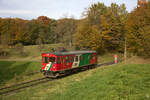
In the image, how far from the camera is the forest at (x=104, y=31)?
29328 millimetres

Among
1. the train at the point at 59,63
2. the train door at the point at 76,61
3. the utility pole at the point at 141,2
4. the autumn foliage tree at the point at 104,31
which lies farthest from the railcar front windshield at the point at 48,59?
the utility pole at the point at 141,2

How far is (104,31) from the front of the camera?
1567 inches

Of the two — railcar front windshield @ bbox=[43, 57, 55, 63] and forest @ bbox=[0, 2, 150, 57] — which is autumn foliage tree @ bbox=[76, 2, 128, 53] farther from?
railcar front windshield @ bbox=[43, 57, 55, 63]

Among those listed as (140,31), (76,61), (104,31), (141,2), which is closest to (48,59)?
(76,61)

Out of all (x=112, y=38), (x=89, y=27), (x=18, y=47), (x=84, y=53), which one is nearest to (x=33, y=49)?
(x=18, y=47)

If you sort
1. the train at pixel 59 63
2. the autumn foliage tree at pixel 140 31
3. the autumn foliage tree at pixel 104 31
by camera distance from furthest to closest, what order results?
the autumn foliage tree at pixel 104 31, the autumn foliage tree at pixel 140 31, the train at pixel 59 63

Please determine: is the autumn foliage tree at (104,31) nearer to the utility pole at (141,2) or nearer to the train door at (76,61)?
the utility pole at (141,2)

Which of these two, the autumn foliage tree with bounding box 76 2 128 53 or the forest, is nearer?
the forest

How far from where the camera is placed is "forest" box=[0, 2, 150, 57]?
2933 cm

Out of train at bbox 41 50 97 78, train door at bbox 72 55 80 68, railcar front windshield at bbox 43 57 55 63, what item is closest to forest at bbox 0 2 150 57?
train door at bbox 72 55 80 68

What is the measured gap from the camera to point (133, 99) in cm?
646

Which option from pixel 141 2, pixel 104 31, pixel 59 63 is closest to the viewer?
pixel 59 63

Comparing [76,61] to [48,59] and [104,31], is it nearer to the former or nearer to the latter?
[48,59]

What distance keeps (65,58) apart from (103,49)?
81.7 ft
